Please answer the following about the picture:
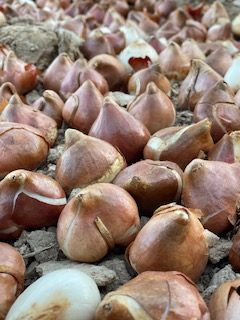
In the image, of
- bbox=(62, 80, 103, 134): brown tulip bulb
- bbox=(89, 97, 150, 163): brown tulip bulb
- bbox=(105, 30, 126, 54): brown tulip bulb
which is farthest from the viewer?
bbox=(105, 30, 126, 54): brown tulip bulb

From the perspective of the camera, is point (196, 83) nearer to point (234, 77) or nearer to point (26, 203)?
point (234, 77)

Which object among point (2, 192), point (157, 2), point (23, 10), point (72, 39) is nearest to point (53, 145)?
point (2, 192)

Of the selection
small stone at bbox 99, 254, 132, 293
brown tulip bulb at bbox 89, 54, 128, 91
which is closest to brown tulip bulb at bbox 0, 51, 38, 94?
brown tulip bulb at bbox 89, 54, 128, 91

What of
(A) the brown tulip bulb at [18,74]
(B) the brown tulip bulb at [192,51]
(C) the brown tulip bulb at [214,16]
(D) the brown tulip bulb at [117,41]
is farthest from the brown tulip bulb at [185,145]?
(C) the brown tulip bulb at [214,16]

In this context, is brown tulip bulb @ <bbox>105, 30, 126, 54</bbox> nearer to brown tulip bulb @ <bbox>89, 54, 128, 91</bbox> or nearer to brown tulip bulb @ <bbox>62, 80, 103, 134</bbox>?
brown tulip bulb @ <bbox>89, 54, 128, 91</bbox>

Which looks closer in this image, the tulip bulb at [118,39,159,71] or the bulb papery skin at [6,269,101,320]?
the bulb papery skin at [6,269,101,320]

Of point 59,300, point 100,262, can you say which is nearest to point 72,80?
point 100,262

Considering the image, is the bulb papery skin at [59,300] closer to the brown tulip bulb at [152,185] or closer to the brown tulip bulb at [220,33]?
the brown tulip bulb at [152,185]
